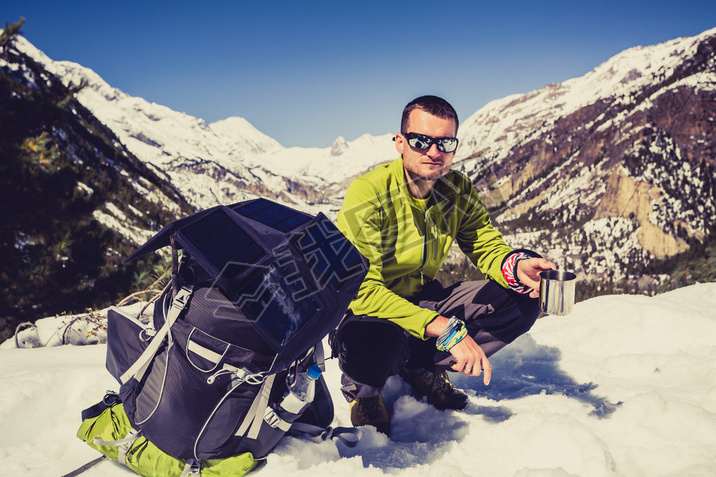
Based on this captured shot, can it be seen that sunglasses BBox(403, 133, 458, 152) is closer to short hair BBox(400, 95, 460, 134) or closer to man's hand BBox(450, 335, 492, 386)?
short hair BBox(400, 95, 460, 134)

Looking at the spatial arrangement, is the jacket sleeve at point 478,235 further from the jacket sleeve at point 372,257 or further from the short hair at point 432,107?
the jacket sleeve at point 372,257

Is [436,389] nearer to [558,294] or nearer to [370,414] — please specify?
[370,414]

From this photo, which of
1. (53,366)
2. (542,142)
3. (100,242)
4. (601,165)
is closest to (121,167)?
(100,242)

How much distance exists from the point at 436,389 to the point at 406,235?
131 cm

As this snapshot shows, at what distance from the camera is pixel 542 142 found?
502 feet

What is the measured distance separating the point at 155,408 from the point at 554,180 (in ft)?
476

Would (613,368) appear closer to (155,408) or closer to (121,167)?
(155,408)

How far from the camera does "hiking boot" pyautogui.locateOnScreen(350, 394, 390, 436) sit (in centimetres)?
280

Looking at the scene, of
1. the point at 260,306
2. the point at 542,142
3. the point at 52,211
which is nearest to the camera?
the point at 260,306

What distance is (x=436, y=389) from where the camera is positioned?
3.17 m

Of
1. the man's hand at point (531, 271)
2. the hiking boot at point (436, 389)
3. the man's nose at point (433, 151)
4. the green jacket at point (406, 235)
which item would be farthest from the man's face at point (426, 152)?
the hiking boot at point (436, 389)

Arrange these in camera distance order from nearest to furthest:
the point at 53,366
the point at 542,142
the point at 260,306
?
the point at 260,306 → the point at 53,366 → the point at 542,142

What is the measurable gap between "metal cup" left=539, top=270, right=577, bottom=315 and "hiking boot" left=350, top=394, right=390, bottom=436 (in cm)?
136

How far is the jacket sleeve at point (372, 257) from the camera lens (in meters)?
2.59
